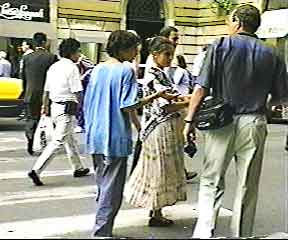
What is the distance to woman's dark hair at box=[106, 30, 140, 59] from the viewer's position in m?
5.62

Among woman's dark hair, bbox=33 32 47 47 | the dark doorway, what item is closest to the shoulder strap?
woman's dark hair, bbox=33 32 47 47

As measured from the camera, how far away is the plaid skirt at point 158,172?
6.21 m

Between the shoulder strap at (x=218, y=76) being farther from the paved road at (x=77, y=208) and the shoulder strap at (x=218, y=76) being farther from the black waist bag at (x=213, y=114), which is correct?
the paved road at (x=77, y=208)

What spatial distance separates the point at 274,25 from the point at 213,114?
17.0 metres

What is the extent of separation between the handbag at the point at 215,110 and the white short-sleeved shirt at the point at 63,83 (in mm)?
3803

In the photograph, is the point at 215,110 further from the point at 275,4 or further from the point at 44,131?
the point at 275,4

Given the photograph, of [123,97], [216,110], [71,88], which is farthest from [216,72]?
[71,88]

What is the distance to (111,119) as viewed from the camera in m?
5.49

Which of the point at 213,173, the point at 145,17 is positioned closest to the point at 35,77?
the point at 213,173

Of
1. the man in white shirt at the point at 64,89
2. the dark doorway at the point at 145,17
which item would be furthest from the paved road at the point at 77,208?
the dark doorway at the point at 145,17

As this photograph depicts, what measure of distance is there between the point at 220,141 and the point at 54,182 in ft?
12.9

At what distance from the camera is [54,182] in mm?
8703

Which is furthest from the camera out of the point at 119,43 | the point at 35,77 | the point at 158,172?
the point at 35,77

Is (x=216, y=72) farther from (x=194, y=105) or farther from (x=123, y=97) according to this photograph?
(x=123, y=97)
